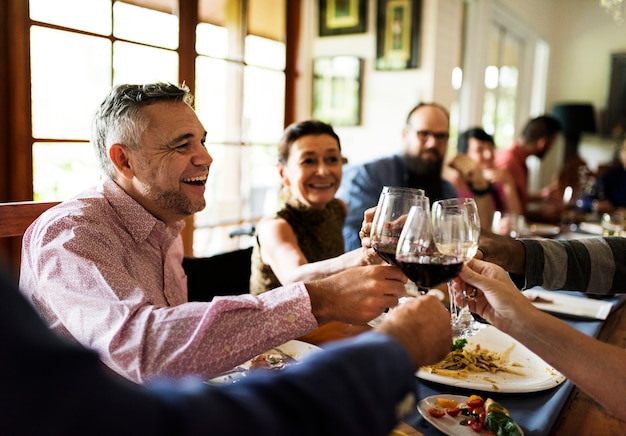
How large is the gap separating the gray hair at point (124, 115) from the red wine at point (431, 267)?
70 cm

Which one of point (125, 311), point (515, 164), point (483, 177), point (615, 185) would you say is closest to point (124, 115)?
point (125, 311)

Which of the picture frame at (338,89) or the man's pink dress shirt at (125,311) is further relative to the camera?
the picture frame at (338,89)

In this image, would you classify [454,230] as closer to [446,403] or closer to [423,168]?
[446,403]

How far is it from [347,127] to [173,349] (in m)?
3.67

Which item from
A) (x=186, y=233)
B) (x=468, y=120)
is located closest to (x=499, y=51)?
(x=468, y=120)

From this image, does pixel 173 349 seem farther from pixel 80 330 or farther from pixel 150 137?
pixel 150 137

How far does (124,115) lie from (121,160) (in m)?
0.11

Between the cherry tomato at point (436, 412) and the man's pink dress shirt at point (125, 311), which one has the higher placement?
the man's pink dress shirt at point (125, 311)

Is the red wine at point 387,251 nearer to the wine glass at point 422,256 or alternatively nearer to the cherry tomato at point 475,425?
the wine glass at point 422,256

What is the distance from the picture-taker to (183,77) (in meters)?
2.90

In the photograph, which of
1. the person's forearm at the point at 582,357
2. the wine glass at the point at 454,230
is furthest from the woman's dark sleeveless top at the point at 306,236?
the person's forearm at the point at 582,357

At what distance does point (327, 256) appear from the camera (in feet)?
6.80

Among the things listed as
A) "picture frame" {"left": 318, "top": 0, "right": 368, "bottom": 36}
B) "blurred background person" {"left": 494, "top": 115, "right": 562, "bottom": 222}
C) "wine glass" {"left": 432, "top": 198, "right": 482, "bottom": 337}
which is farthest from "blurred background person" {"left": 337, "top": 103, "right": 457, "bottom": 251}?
"blurred background person" {"left": 494, "top": 115, "right": 562, "bottom": 222}

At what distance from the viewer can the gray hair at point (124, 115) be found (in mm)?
1267
